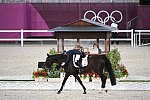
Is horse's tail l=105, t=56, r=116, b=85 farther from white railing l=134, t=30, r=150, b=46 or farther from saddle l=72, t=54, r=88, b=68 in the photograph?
white railing l=134, t=30, r=150, b=46

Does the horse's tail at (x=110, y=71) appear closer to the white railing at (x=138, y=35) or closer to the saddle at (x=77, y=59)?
the saddle at (x=77, y=59)

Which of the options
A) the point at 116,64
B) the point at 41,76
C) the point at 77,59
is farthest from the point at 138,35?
the point at 77,59

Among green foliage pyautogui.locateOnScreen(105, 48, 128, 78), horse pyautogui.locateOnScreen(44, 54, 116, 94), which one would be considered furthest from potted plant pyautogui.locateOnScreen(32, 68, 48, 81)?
horse pyautogui.locateOnScreen(44, 54, 116, 94)

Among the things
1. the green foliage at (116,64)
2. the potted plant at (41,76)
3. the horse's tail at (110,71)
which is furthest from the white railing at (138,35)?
the horse's tail at (110,71)

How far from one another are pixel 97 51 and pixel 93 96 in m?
2.40

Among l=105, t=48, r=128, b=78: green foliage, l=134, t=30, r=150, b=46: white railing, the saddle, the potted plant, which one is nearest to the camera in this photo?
the saddle

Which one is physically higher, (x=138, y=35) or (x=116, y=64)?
(x=138, y=35)

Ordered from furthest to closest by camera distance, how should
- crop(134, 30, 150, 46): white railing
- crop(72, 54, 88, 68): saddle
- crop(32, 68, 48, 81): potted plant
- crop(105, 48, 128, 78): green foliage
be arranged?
crop(134, 30, 150, 46): white railing < crop(105, 48, 128, 78): green foliage < crop(32, 68, 48, 81): potted plant < crop(72, 54, 88, 68): saddle

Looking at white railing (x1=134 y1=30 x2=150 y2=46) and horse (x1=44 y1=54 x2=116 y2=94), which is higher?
white railing (x1=134 y1=30 x2=150 y2=46)

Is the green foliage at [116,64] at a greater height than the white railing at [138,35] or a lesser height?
lesser

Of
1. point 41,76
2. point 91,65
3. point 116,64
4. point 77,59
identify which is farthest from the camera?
point 116,64

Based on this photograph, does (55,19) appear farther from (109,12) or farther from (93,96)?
(93,96)

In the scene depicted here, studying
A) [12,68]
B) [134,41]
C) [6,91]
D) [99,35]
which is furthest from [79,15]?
[6,91]

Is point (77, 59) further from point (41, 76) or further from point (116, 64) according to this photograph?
point (116, 64)
